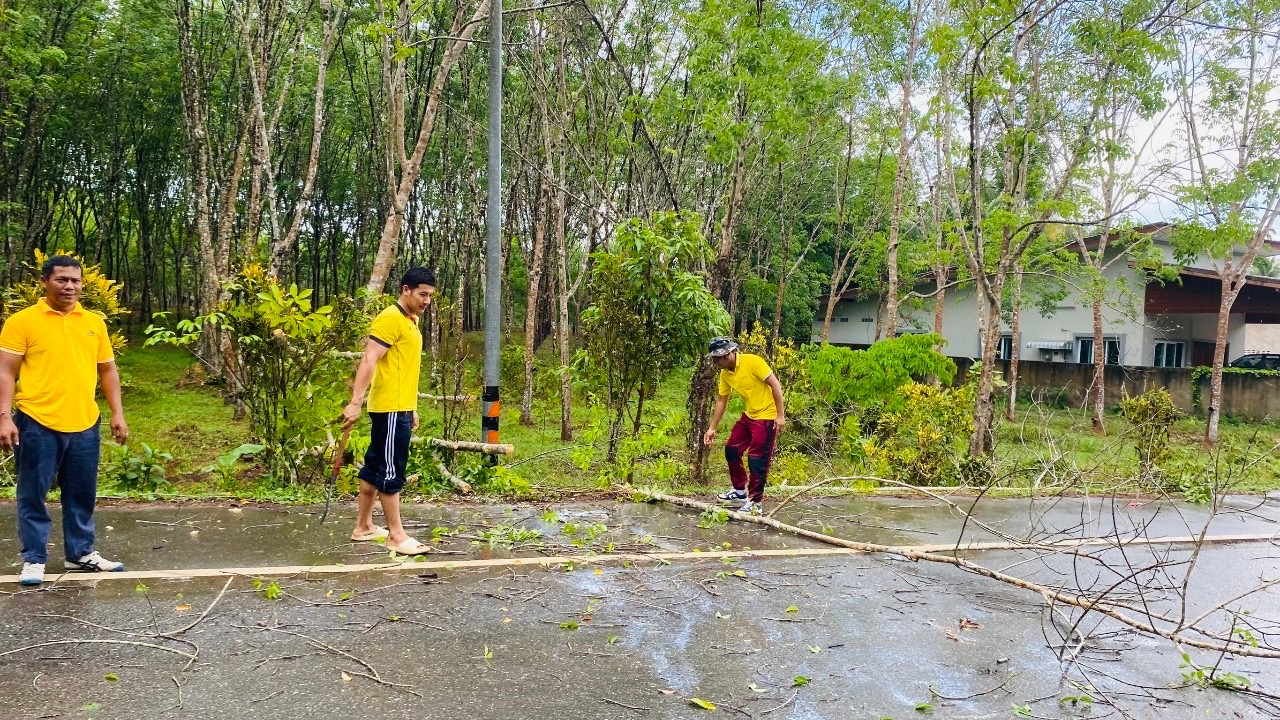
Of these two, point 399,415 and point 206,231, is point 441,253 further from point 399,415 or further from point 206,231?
point 399,415

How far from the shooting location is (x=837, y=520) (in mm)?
7379

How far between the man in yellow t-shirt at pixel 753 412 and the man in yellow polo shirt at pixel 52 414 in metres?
4.82

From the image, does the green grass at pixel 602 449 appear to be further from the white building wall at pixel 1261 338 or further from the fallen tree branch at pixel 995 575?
the white building wall at pixel 1261 338

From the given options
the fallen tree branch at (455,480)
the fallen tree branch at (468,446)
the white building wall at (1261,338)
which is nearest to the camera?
the fallen tree branch at (455,480)

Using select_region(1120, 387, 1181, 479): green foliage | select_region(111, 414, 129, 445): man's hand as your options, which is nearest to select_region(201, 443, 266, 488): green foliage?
select_region(111, 414, 129, 445): man's hand

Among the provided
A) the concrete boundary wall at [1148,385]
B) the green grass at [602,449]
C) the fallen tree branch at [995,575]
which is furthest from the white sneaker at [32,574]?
the concrete boundary wall at [1148,385]

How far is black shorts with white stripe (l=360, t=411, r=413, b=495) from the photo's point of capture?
5141mm

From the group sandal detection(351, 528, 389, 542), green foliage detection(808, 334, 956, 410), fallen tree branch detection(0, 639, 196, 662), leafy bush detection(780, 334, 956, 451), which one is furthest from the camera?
green foliage detection(808, 334, 956, 410)

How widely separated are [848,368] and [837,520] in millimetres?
8316

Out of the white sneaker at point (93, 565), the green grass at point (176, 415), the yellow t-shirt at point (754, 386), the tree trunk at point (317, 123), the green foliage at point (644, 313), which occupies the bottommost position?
the green grass at point (176, 415)

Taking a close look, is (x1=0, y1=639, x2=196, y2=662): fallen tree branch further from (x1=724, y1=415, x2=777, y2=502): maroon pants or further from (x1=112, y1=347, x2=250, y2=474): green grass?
(x1=112, y1=347, x2=250, y2=474): green grass

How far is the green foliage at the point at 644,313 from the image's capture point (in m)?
8.57

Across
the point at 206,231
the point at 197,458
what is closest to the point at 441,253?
the point at 206,231

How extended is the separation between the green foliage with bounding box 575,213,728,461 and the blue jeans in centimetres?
499
